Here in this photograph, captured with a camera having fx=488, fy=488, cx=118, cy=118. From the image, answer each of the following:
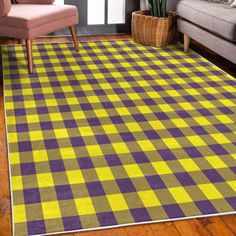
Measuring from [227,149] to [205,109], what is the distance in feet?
1.54

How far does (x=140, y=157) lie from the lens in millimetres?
2021

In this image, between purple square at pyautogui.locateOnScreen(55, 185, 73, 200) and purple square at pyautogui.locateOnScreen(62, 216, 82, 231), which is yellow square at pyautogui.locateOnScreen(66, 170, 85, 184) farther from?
purple square at pyautogui.locateOnScreen(62, 216, 82, 231)

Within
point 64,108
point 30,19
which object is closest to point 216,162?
point 64,108

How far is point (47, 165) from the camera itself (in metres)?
1.95

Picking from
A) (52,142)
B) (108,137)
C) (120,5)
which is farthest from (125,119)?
(120,5)

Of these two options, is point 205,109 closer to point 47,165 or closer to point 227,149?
point 227,149

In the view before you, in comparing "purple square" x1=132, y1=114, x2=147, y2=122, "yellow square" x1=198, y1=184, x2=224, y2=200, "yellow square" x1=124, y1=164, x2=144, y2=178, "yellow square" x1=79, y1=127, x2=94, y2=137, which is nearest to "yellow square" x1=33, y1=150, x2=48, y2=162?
"yellow square" x1=79, y1=127, x2=94, y2=137

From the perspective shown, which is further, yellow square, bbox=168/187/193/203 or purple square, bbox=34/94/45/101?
purple square, bbox=34/94/45/101

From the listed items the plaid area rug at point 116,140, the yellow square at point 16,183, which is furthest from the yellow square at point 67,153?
the yellow square at point 16,183

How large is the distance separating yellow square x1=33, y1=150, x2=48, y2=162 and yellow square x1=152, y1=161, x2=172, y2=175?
0.45m

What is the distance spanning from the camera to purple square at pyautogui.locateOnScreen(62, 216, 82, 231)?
157 cm

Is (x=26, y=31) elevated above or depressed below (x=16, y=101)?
above

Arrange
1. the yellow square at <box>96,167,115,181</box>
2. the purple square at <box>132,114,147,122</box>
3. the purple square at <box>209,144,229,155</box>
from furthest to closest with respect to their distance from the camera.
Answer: the purple square at <box>132,114,147,122</box> → the purple square at <box>209,144,229,155</box> → the yellow square at <box>96,167,115,181</box>

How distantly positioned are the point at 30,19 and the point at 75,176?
1447 millimetres
